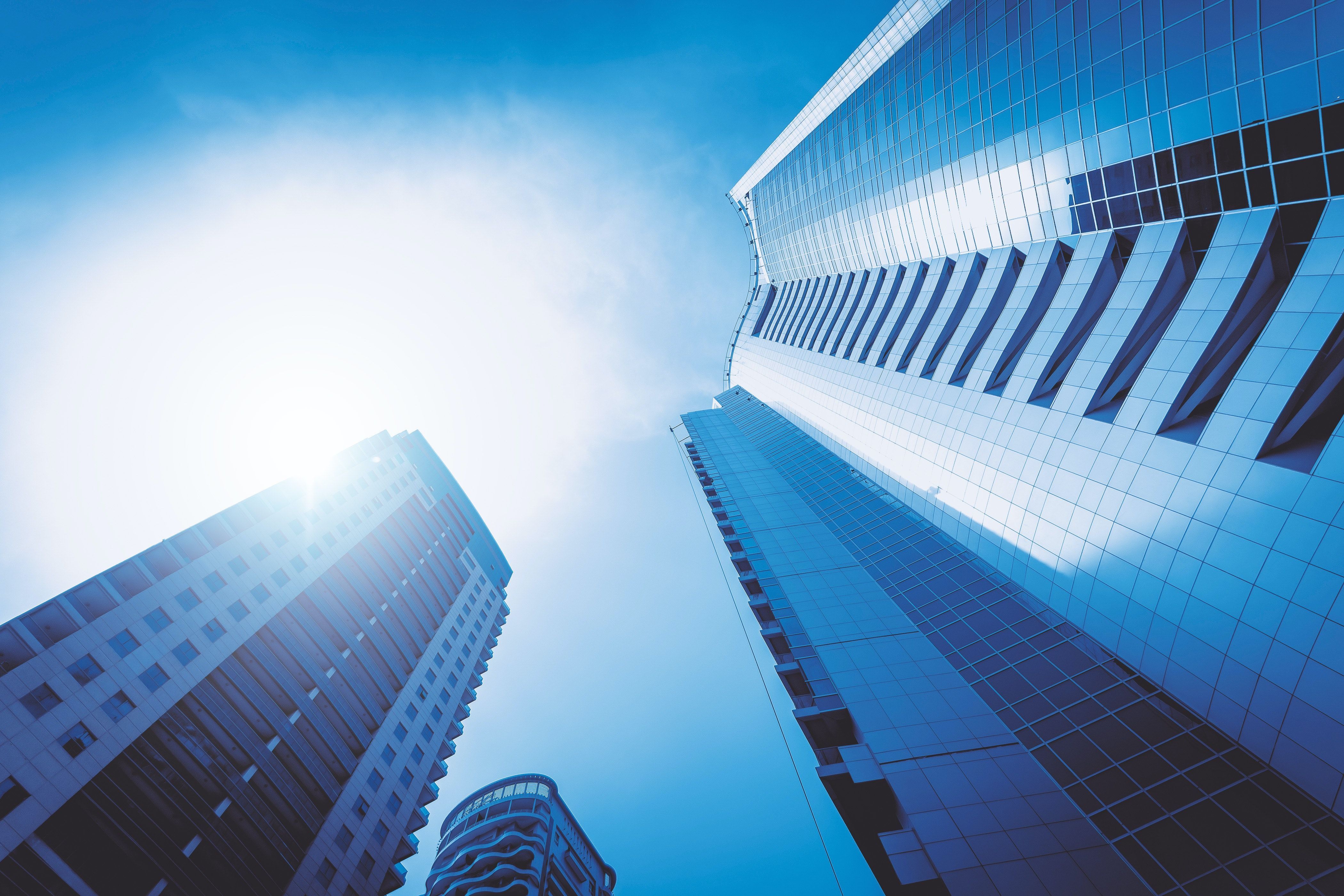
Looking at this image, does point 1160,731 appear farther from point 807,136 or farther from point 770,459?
point 807,136

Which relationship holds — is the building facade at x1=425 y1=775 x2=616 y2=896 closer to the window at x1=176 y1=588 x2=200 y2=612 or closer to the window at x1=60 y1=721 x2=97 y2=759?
the window at x1=176 y1=588 x2=200 y2=612

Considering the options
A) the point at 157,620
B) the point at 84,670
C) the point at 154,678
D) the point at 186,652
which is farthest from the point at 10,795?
the point at 157,620

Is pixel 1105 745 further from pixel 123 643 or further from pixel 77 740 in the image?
pixel 123 643

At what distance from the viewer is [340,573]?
144 ft

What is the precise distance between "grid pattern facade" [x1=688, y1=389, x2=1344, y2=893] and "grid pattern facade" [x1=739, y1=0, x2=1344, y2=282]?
22.3m

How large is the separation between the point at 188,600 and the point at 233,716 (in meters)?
7.30

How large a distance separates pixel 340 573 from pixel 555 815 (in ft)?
145

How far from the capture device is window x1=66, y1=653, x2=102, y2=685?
22938 millimetres

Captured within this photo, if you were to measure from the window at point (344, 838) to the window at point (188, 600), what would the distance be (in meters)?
17.2

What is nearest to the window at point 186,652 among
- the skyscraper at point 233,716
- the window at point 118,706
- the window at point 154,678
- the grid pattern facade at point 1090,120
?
the skyscraper at point 233,716

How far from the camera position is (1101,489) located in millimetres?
25781

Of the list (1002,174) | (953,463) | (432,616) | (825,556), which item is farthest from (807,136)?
(432,616)

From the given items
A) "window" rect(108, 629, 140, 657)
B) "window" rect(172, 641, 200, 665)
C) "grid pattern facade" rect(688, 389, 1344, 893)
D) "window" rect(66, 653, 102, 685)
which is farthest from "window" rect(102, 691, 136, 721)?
"grid pattern facade" rect(688, 389, 1344, 893)

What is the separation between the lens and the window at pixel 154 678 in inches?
1011
